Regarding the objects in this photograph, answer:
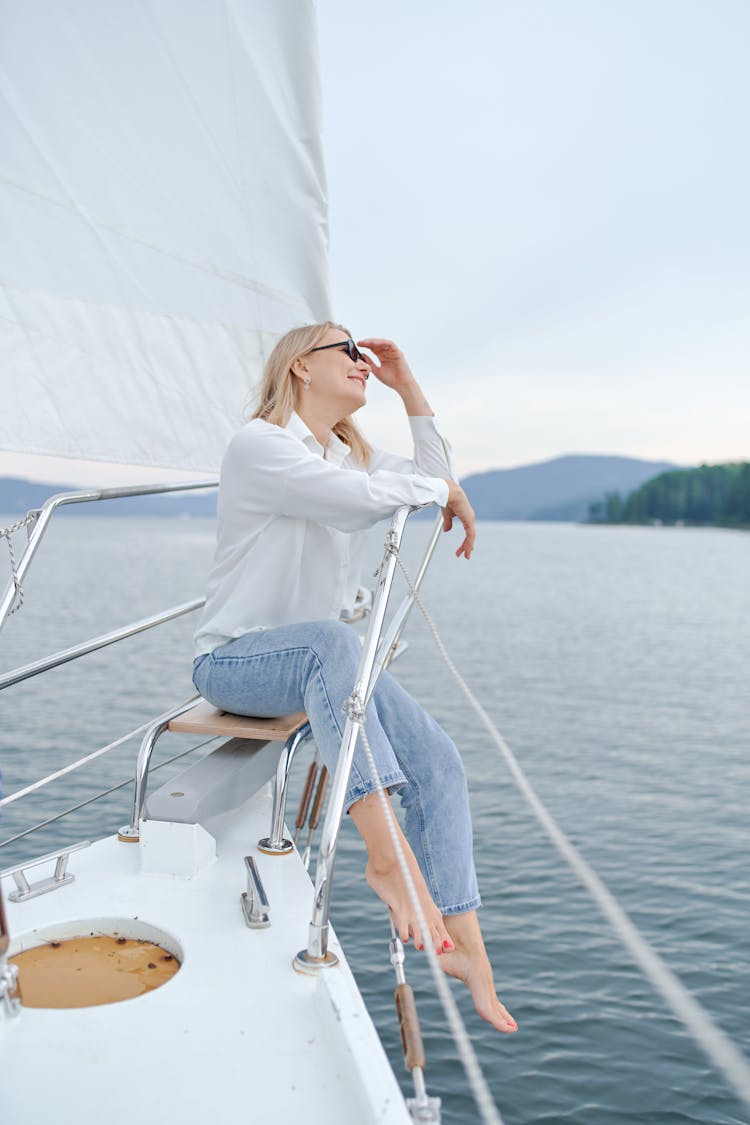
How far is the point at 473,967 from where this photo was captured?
87.9 inches

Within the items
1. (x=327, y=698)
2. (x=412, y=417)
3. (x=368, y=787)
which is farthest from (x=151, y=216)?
(x=368, y=787)

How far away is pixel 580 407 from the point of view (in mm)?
47031

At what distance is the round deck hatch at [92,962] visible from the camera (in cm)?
192

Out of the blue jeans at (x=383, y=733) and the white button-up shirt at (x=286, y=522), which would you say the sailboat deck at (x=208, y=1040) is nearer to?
the blue jeans at (x=383, y=733)

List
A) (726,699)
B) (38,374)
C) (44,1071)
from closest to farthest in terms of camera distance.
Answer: (44,1071)
(38,374)
(726,699)

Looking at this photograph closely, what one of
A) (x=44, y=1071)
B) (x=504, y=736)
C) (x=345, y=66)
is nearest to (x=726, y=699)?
(x=504, y=736)

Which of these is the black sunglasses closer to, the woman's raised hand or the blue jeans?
the woman's raised hand

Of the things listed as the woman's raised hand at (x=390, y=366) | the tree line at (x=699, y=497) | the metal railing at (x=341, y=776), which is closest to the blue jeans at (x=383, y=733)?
the metal railing at (x=341, y=776)

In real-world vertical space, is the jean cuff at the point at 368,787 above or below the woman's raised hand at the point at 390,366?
below

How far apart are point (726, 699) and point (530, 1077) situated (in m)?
12.1

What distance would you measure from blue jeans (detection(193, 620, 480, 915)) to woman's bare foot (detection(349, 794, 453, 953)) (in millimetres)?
52

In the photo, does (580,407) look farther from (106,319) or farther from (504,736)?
(106,319)

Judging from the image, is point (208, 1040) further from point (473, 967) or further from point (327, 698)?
point (327, 698)

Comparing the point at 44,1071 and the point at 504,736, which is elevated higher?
the point at 44,1071
